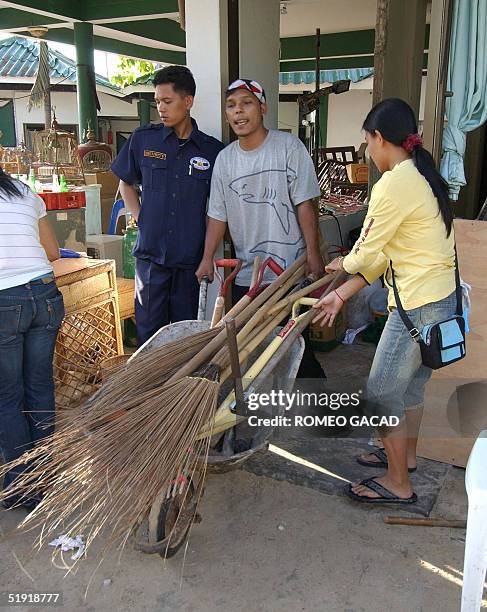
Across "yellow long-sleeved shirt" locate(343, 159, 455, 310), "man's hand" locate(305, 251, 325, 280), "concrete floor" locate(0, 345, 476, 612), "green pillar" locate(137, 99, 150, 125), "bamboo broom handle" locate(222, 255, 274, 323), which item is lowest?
Result: "concrete floor" locate(0, 345, 476, 612)

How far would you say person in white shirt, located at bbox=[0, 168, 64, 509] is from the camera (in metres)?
2.71

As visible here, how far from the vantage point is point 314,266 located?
318 centimetres

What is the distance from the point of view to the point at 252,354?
2771 mm

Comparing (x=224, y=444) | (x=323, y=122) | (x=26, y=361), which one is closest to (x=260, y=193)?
(x=224, y=444)

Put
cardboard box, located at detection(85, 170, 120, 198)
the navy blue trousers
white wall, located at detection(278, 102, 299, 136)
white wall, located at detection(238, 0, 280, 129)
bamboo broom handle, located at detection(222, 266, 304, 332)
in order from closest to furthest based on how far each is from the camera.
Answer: bamboo broom handle, located at detection(222, 266, 304, 332), the navy blue trousers, white wall, located at detection(238, 0, 280, 129), cardboard box, located at detection(85, 170, 120, 198), white wall, located at detection(278, 102, 299, 136)

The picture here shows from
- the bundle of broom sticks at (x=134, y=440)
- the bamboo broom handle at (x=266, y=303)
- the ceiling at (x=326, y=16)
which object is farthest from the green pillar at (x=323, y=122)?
the bundle of broom sticks at (x=134, y=440)

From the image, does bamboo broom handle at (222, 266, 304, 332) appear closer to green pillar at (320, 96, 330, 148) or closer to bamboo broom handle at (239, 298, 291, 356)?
bamboo broom handle at (239, 298, 291, 356)

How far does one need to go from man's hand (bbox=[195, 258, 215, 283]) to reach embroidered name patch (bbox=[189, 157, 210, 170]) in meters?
0.52

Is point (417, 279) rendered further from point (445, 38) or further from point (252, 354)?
point (445, 38)

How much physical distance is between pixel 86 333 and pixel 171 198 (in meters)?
1.13

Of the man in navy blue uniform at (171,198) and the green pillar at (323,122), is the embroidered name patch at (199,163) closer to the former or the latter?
the man in navy blue uniform at (171,198)

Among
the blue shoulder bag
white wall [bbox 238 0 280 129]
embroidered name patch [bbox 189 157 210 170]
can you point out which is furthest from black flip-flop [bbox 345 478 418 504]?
white wall [bbox 238 0 280 129]

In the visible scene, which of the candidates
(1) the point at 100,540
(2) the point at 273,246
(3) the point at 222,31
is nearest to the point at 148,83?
(3) the point at 222,31

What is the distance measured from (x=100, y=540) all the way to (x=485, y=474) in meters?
1.76
